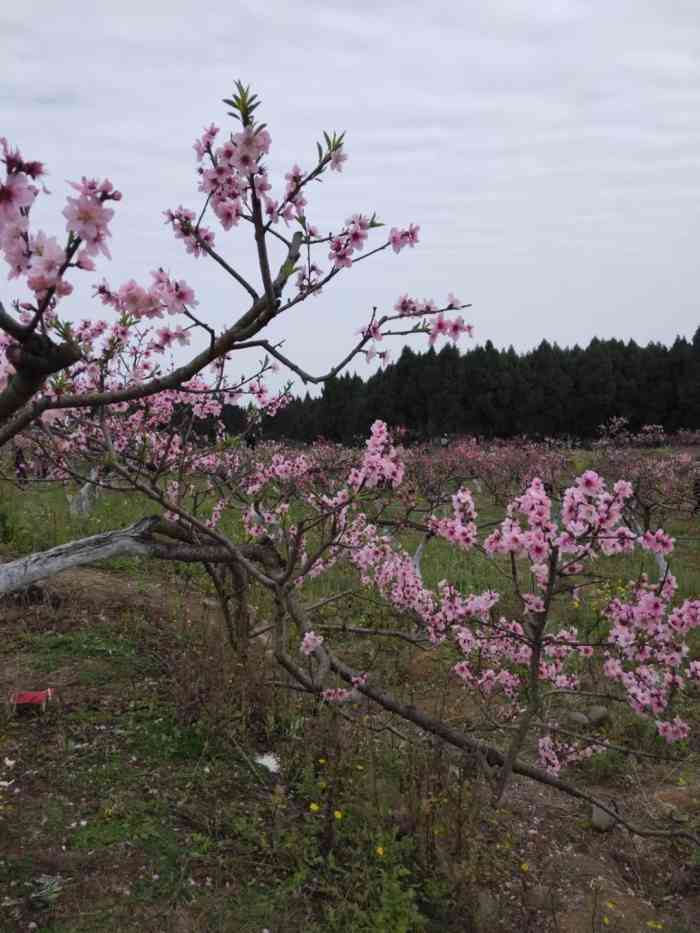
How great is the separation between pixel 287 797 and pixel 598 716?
3.10 metres

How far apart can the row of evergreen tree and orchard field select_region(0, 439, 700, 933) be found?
110ft

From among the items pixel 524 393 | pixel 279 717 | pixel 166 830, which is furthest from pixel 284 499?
pixel 524 393

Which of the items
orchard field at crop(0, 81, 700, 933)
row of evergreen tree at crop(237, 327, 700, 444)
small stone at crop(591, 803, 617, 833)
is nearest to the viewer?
orchard field at crop(0, 81, 700, 933)

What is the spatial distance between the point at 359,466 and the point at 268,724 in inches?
64.8

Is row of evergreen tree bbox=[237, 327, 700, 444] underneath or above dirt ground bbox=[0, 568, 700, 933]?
above

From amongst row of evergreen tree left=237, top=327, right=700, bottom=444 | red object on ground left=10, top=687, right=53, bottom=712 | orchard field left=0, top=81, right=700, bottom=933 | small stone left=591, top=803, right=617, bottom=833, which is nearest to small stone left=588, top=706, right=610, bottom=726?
orchard field left=0, top=81, right=700, bottom=933

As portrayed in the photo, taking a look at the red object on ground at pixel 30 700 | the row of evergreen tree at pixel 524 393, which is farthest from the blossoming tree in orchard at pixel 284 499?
the row of evergreen tree at pixel 524 393

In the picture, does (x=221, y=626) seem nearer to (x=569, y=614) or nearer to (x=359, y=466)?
(x=359, y=466)

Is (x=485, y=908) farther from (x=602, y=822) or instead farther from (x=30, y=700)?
(x=30, y=700)

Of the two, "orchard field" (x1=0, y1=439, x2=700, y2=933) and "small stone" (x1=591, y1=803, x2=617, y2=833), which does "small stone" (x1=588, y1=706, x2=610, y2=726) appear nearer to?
"orchard field" (x1=0, y1=439, x2=700, y2=933)

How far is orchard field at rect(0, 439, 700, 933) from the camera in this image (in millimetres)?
2896

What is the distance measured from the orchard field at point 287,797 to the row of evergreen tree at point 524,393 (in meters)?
33.6

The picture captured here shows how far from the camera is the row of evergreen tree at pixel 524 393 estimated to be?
39.1m

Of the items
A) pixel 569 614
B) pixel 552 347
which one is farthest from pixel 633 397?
pixel 569 614
